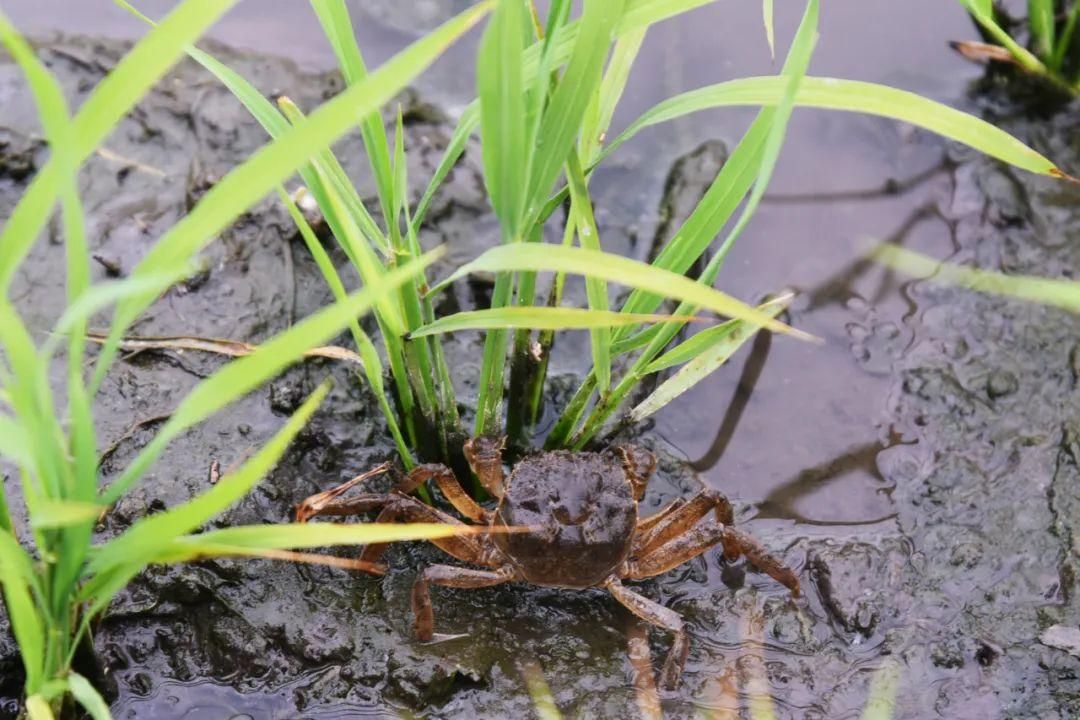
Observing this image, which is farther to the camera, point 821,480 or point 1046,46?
point 1046,46

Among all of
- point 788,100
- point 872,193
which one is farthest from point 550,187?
point 872,193

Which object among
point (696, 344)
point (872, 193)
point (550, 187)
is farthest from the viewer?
point (872, 193)

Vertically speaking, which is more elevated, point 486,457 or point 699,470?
point 486,457

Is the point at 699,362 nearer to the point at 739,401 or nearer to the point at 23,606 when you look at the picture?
the point at 739,401

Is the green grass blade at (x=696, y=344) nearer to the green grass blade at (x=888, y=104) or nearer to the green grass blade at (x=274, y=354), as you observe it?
the green grass blade at (x=888, y=104)

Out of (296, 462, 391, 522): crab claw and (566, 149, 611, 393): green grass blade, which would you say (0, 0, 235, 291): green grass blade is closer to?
(566, 149, 611, 393): green grass blade

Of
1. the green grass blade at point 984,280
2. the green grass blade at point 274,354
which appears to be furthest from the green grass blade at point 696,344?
the green grass blade at point 984,280

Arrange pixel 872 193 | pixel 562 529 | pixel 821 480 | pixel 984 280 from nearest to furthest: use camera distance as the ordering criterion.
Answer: pixel 562 529
pixel 821 480
pixel 984 280
pixel 872 193
